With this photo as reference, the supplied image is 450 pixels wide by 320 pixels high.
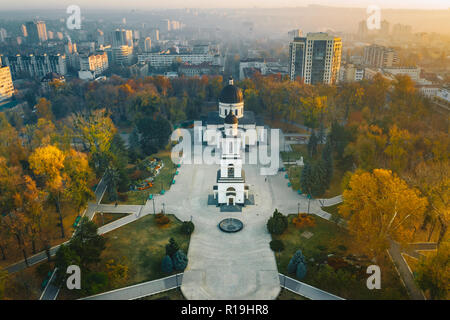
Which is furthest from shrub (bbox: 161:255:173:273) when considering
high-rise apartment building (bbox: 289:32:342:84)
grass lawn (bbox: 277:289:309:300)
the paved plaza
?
high-rise apartment building (bbox: 289:32:342:84)

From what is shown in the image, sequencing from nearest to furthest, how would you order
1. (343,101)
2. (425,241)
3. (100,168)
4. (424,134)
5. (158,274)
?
1. (158,274)
2. (425,241)
3. (424,134)
4. (100,168)
5. (343,101)

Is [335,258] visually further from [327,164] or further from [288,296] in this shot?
[327,164]

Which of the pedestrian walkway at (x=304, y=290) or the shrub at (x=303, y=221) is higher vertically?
the shrub at (x=303, y=221)

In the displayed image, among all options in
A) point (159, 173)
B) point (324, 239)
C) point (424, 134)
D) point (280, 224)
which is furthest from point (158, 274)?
point (424, 134)

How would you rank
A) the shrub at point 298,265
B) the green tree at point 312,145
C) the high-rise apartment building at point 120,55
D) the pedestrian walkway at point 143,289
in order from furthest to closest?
1. the high-rise apartment building at point 120,55
2. the green tree at point 312,145
3. the shrub at point 298,265
4. the pedestrian walkway at point 143,289

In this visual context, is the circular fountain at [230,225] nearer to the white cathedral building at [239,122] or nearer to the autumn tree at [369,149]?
the autumn tree at [369,149]

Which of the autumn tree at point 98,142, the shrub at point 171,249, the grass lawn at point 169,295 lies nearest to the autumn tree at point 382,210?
the shrub at point 171,249

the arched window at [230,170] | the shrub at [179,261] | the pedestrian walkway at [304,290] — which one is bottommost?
the pedestrian walkway at [304,290]

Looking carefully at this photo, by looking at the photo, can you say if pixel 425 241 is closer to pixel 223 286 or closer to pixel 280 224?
pixel 280 224
